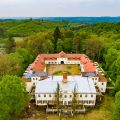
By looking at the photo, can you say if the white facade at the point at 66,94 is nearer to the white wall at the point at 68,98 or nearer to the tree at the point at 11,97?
the white wall at the point at 68,98

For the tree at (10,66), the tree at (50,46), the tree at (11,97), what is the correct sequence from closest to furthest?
the tree at (11,97) → the tree at (10,66) → the tree at (50,46)

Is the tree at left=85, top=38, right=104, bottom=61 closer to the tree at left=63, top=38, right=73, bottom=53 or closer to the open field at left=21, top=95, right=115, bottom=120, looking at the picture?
the tree at left=63, top=38, right=73, bottom=53

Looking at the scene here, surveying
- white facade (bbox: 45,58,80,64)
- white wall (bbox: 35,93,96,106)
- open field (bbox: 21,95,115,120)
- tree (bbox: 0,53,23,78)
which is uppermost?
tree (bbox: 0,53,23,78)

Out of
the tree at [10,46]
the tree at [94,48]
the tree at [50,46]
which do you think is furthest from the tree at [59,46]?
the tree at [10,46]

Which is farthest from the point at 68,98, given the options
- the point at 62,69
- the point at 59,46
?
the point at 59,46

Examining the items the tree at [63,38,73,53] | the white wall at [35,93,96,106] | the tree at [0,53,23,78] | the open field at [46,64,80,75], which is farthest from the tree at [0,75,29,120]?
the tree at [63,38,73,53]

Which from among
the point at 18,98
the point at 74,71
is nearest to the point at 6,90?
the point at 18,98
